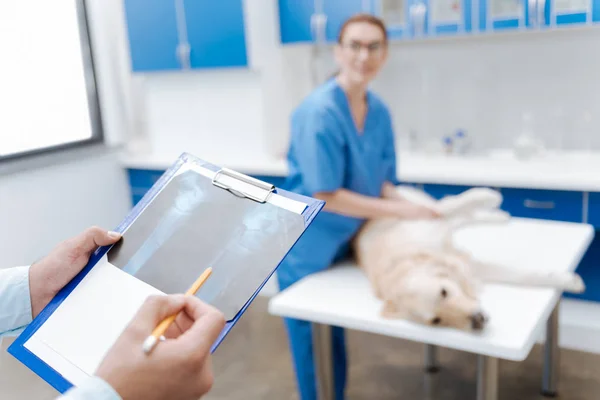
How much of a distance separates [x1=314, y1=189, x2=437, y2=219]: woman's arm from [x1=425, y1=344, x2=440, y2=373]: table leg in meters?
0.84

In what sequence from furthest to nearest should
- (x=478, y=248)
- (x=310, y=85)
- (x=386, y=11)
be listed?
(x=310, y=85) < (x=386, y=11) < (x=478, y=248)

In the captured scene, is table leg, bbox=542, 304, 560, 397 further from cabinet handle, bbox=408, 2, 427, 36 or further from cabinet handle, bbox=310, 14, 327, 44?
cabinet handle, bbox=310, 14, 327, 44

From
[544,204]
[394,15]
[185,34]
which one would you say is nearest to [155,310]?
[544,204]

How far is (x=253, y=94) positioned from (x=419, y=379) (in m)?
1.82

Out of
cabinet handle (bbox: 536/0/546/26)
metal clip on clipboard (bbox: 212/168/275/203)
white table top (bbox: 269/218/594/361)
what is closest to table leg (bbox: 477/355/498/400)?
white table top (bbox: 269/218/594/361)

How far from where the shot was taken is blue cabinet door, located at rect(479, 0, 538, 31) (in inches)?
106

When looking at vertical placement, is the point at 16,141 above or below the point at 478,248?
above

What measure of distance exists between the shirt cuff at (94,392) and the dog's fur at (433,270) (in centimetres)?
98

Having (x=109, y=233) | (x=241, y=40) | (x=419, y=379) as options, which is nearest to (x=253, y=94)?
(x=241, y=40)

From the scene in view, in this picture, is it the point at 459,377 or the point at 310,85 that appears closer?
the point at 459,377

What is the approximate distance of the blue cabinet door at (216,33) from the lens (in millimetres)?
3266

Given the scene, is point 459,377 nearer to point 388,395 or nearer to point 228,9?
point 388,395

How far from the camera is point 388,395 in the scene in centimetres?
235

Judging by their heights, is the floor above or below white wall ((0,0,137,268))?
below
